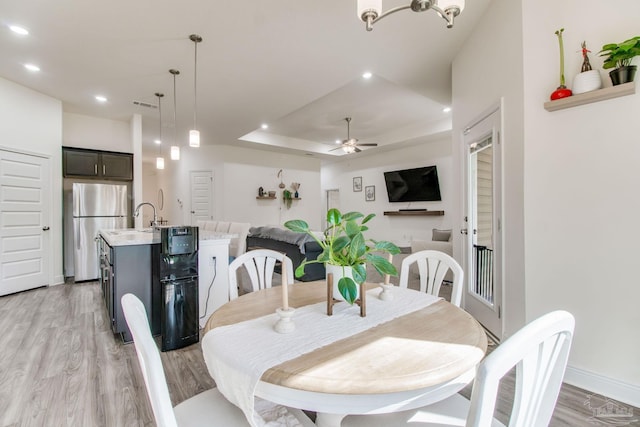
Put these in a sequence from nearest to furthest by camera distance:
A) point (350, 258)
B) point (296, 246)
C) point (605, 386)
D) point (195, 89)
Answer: point (350, 258) → point (605, 386) → point (195, 89) → point (296, 246)

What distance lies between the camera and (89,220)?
4941 mm

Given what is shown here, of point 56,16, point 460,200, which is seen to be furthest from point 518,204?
point 56,16

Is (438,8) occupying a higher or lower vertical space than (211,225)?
higher

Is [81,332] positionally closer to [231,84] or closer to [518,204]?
[231,84]

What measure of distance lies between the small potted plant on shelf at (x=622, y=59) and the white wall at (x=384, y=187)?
4.89m

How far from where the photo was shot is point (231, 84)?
402cm

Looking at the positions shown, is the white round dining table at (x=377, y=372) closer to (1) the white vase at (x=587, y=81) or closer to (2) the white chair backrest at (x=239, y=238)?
(1) the white vase at (x=587, y=81)

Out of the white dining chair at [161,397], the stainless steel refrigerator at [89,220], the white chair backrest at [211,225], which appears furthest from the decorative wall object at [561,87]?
the stainless steel refrigerator at [89,220]

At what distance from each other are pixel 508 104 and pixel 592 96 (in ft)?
1.74

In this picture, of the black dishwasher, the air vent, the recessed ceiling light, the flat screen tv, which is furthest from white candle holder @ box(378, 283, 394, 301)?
the flat screen tv

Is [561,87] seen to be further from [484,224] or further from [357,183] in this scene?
[357,183]

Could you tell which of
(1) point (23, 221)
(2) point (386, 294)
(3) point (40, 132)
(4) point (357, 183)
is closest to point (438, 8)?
(2) point (386, 294)

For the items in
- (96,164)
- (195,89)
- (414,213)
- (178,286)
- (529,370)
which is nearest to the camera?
(529,370)

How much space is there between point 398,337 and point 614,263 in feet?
5.65
